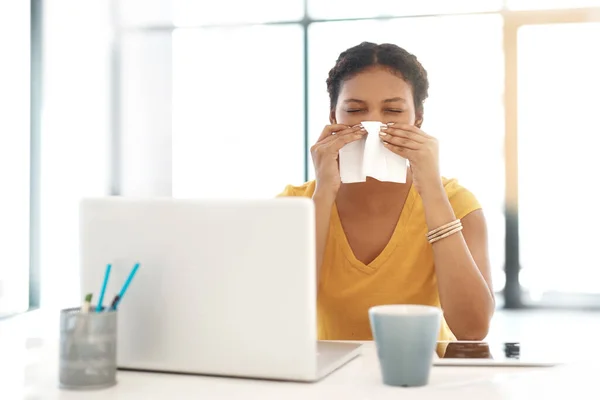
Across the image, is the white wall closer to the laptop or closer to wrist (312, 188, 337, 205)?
wrist (312, 188, 337, 205)

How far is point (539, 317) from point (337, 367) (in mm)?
3499

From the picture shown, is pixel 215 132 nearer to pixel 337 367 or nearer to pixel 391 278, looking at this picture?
pixel 391 278

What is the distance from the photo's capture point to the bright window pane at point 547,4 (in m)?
4.26

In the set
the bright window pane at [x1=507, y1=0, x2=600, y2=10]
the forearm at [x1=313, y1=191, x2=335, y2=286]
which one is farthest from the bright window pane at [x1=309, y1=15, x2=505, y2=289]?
the forearm at [x1=313, y1=191, x2=335, y2=286]

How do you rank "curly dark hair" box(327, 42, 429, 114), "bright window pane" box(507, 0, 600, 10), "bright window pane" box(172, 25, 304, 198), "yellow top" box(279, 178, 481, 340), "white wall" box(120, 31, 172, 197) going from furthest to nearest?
"white wall" box(120, 31, 172, 197) → "bright window pane" box(172, 25, 304, 198) → "bright window pane" box(507, 0, 600, 10) → "curly dark hair" box(327, 42, 429, 114) → "yellow top" box(279, 178, 481, 340)

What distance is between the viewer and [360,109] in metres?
1.60

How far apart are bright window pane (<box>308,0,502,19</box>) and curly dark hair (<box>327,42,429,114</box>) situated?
2800 mm

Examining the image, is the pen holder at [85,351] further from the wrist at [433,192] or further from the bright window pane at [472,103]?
the bright window pane at [472,103]

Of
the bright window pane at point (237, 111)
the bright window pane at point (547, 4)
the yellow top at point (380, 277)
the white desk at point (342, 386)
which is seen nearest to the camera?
the white desk at point (342, 386)

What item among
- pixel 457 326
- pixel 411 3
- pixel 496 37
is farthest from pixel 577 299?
pixel 457 326

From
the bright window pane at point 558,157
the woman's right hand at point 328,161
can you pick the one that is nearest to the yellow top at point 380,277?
the woman's right hand at point 328,161

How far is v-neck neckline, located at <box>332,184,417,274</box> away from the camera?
157 centimetres

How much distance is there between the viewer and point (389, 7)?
442cm

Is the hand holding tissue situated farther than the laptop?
Yes
